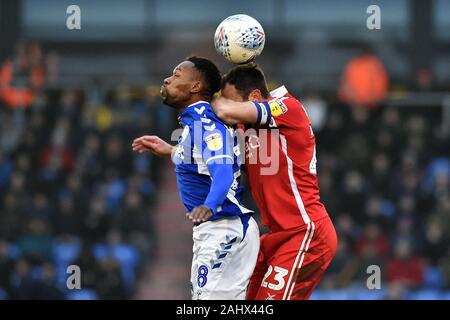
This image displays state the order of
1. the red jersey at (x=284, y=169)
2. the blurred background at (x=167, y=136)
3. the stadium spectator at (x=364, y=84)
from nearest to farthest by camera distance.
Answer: the red jersey at (x=284, y=169)
the blurred background at (x=167, y=136)
the stadium spectator at (x=364, y=84)

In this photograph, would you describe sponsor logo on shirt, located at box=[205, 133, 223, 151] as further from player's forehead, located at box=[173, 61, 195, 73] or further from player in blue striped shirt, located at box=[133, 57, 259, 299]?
player's forehead, located at box=[173, 61, 195, 73]

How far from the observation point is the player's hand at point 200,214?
7.32m

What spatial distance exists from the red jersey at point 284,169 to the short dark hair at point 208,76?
0.39 meters

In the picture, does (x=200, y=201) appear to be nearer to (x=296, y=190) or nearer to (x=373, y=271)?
(x=296, y=190)

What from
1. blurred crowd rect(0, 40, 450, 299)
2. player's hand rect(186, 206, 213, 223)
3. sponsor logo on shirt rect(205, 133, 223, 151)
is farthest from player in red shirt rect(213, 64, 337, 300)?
blurred crowd rect(0, 40, 450, 299)

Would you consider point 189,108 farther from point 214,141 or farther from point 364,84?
point 364,84

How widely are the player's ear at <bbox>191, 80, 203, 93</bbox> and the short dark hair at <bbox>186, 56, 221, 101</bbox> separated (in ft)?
0.13

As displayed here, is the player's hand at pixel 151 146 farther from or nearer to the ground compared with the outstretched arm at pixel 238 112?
nearer to the ground

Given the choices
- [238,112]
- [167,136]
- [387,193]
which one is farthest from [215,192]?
[167,136]

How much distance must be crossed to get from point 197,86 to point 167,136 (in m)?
10.3

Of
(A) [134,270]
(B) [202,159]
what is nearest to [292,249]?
(B) [202,159]

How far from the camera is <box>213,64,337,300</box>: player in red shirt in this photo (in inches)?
311

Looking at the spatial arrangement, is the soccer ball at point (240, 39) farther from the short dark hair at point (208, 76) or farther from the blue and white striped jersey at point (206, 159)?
the blue and white striped jersey at point (206, 159)

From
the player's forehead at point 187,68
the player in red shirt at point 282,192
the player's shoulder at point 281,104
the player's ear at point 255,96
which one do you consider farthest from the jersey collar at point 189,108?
the player's shoulder at point 281,104
